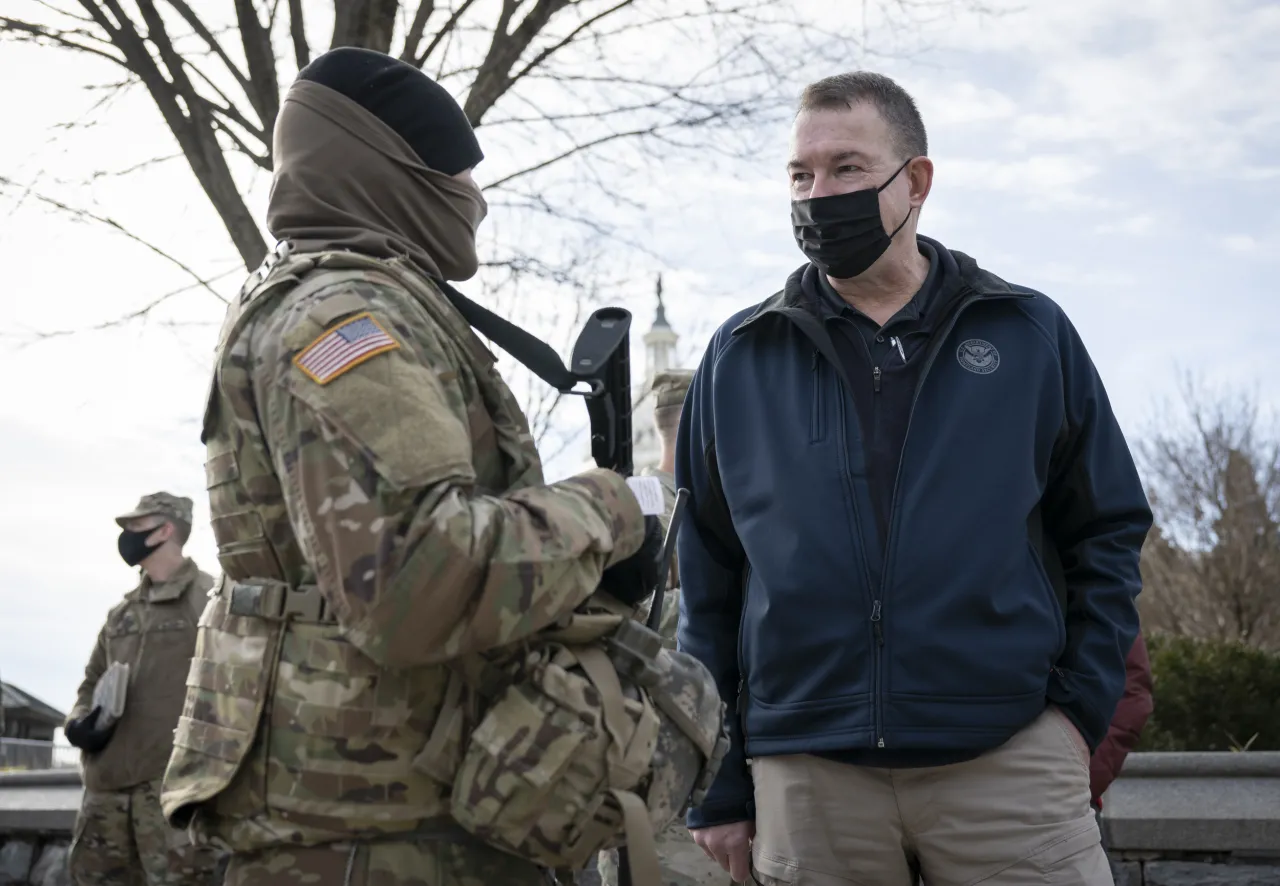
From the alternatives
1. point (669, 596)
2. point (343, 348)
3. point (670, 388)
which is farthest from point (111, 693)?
point (343, 348)

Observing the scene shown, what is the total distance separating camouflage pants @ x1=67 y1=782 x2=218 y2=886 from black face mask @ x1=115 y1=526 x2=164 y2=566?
1.23 meters

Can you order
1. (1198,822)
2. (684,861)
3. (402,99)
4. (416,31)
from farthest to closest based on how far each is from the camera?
(416,31) < (1198,822) < (684,861) < (402,99)

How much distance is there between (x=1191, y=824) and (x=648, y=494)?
140 inches

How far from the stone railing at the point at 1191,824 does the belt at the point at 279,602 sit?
95.3 inches

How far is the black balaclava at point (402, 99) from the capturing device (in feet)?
8.57

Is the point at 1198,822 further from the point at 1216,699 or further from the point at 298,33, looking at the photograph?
the point at 298,33

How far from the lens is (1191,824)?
516 cm

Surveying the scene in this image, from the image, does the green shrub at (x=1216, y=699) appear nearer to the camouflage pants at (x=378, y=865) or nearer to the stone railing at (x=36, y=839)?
the stone railing at (x=36, y=839)

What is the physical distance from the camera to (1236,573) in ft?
81.6

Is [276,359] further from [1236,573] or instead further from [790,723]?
[1236,573]

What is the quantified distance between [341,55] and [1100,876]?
2202mm

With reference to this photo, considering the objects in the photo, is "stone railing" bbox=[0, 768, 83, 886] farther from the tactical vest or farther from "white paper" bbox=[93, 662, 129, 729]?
the tactical vest

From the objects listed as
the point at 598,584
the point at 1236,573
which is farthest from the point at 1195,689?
the point at 1236,573

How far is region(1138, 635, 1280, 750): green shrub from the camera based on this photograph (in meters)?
9.83
